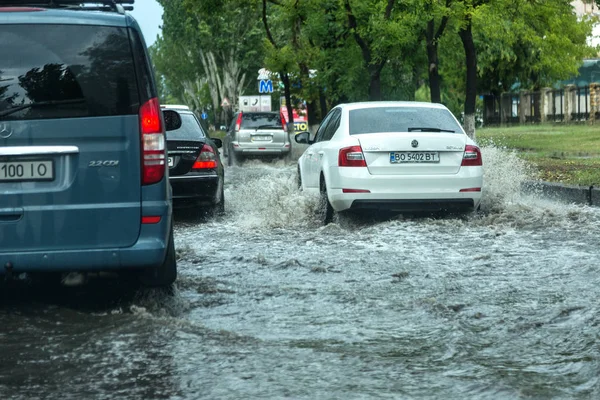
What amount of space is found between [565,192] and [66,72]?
968 centimetres

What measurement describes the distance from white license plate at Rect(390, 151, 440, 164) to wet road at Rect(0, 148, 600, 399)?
1.17m

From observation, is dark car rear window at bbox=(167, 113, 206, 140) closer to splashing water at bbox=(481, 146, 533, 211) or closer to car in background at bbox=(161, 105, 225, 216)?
A: car in background at bbox=(161, 105, 225, 216)

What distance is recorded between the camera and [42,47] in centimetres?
609

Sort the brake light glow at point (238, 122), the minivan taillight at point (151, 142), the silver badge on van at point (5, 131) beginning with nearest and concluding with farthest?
the silver badge on van at point (5, 131)
the minivan taillight at point (151, 142)
the brake light glow at point (238, 122)

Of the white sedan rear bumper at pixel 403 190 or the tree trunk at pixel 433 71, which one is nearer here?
the white sedan rear bumper at pixel 403 190

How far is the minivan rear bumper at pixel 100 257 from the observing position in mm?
6117

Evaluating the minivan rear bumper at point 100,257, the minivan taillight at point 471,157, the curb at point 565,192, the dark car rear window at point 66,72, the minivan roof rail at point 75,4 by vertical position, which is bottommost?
the curb at point 565,192

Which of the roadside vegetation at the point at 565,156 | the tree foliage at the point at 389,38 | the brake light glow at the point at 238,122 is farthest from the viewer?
the brake light glow at the point at 238,122

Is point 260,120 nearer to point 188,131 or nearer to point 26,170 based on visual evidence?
point 188,131

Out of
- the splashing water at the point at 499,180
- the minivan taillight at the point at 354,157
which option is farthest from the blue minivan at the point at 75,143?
the splashing water at the point at 499,180

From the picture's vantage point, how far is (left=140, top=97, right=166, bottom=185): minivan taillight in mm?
6246

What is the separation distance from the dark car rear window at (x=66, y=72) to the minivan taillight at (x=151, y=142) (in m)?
0.08

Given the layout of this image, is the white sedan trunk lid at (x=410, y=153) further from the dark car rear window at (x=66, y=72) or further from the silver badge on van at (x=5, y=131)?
the silver badge on van at (x=5, y=131)

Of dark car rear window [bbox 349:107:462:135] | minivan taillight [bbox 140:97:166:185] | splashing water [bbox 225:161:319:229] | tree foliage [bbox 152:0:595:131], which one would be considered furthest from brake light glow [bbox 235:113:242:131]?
minivan taillight [bbox 140:97:166:185]
